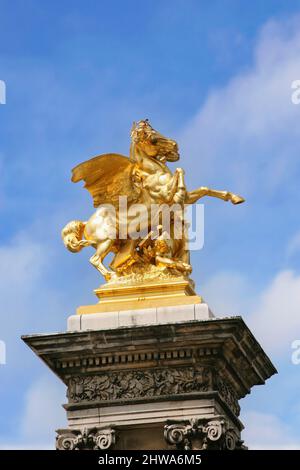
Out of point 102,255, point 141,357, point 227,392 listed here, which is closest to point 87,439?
point 141,357

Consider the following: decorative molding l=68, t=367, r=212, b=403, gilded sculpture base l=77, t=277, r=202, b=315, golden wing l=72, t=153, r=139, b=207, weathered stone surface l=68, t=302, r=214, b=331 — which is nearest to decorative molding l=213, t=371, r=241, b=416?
decorative molding l=68, t=367, r=212, b=403

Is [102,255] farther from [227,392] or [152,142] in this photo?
[227,392]

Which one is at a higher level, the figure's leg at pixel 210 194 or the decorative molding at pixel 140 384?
the figure's leg at pixel 210 194

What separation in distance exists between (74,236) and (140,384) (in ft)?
12.0

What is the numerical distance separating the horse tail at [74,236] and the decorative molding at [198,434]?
4426 mm

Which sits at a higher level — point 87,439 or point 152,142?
point 152,142

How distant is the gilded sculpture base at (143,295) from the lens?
108 ft

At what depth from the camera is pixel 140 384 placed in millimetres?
32375

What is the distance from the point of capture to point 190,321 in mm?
32062

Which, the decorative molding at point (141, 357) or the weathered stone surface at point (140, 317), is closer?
the decorative molding at point (141, 357)

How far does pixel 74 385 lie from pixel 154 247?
3.10 metres

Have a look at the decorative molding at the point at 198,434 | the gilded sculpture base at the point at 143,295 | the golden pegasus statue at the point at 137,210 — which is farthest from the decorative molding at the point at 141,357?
the golden pegasus statue at the point at 137,210

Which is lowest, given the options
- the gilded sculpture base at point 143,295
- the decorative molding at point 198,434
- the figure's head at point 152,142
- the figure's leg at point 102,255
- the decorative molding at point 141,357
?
the decorative molding at point 198,434

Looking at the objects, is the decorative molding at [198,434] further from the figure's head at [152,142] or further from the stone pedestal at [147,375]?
the figure's head at [152,142]
